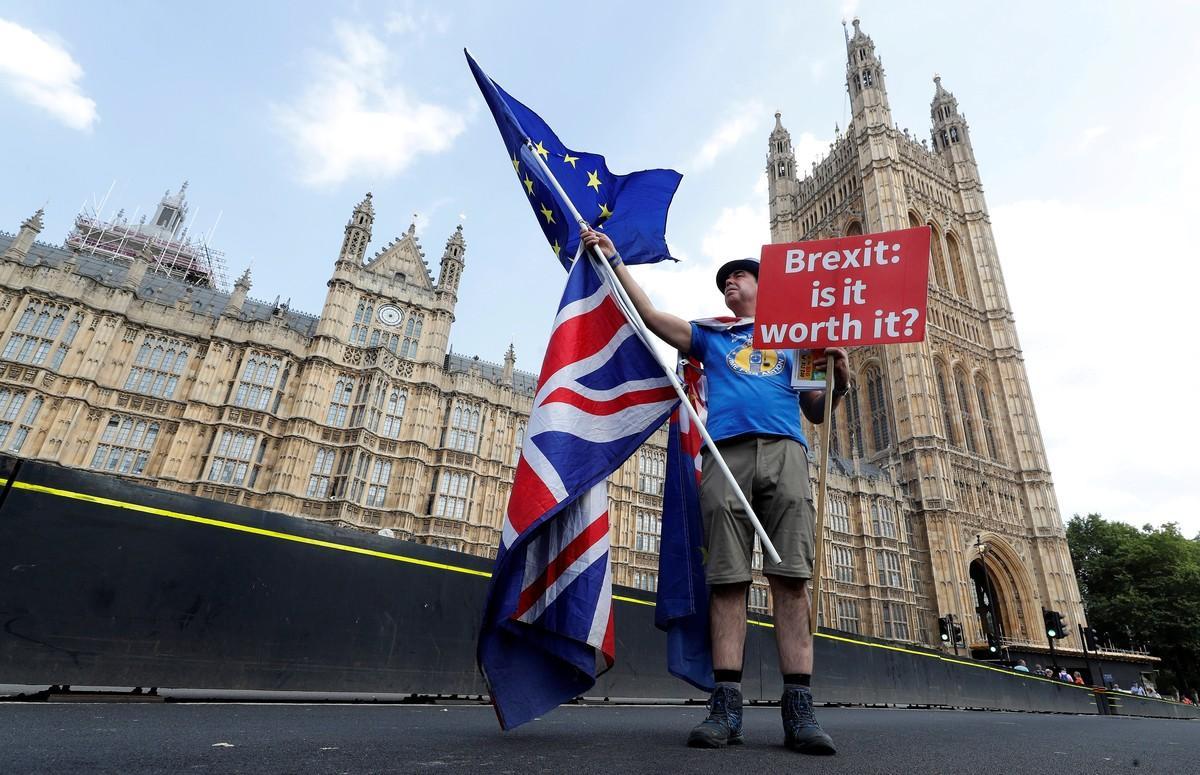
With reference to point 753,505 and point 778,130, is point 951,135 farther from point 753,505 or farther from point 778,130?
point 753,505

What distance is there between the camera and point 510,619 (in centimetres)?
306

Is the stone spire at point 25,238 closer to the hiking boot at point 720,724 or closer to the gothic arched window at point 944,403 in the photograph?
the hiking boot at point 720,724

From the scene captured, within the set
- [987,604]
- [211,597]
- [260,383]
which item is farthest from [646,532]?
[987,604]

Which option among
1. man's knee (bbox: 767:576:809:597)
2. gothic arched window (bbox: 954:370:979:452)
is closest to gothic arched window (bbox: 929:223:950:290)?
gothic arched window (bbox: 954:370:979:452)

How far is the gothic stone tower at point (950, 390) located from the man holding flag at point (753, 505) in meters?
34.0

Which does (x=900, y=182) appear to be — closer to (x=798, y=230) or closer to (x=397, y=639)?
(x=798, y=230)

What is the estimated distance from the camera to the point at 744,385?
3.30 meters

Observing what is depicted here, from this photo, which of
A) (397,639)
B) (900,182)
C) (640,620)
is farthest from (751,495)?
(900,182)

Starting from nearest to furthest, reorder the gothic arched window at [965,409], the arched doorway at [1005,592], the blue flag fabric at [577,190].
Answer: the blue flag fabric at [577,190], the arched doorway at [1005,592], the gothic arched window at [965,409]

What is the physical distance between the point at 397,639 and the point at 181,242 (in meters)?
54.8

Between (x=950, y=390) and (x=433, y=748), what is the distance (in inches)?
1868

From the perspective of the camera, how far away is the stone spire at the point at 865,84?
49.5 m

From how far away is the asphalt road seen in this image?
6.11 ft

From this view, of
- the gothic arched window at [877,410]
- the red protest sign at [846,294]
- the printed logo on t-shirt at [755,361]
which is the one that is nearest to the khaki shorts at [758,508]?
the printed logo on t-shirt at [755,361]
